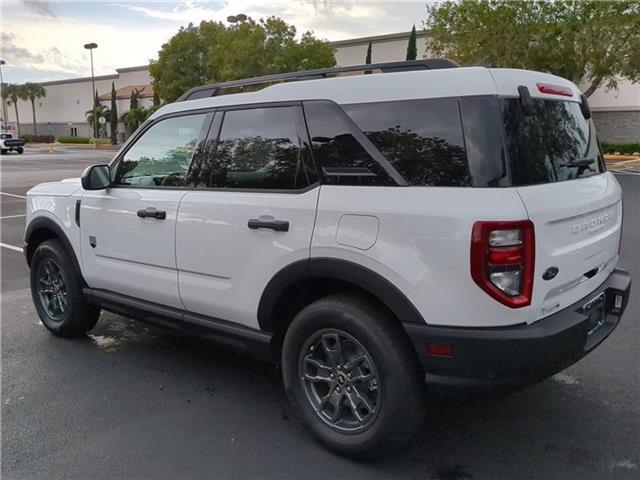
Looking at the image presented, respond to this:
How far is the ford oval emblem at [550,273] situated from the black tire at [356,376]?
2.31ft

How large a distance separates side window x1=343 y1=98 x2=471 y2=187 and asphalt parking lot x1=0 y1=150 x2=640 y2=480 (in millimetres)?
1101

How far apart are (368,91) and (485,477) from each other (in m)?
2.02

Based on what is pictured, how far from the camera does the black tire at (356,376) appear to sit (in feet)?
9.07

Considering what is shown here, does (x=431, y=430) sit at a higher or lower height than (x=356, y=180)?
lower

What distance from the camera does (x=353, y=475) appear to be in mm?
2904

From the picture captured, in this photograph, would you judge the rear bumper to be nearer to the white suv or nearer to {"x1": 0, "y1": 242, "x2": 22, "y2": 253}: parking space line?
the white suv

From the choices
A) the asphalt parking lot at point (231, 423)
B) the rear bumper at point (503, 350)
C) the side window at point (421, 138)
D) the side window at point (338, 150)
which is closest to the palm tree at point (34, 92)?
the asphalt parking lot at point (231, 423)

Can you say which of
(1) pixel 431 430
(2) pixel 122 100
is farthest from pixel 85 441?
(2) pixel 122 100

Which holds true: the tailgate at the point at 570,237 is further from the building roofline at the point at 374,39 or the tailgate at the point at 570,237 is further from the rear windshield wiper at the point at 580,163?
the building roofline at the point at 374,39

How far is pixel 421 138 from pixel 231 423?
1979 mm

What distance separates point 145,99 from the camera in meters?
70.1

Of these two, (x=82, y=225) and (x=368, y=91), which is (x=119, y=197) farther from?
(x=368, y=91)

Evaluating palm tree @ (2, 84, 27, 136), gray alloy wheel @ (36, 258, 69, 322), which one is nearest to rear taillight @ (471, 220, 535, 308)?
gray alloy wheel @ (36, 258, 69, 322)

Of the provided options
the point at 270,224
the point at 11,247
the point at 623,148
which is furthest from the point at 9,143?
the point at 270,224
